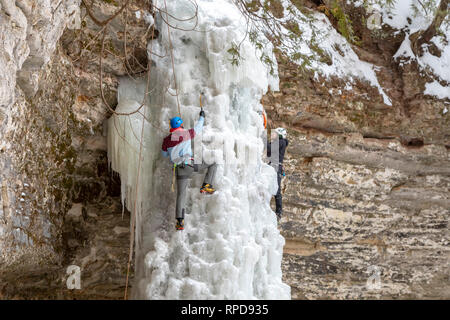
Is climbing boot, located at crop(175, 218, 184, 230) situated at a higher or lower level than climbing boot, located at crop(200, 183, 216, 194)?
lower

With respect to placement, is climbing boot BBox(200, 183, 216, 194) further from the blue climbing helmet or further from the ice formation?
the blue climbing helmet

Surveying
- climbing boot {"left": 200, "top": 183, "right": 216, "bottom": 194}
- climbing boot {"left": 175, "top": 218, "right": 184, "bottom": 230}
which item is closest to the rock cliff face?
climbing boot {"left": 175, "top": 218, "right": 184, "bottom": 230}

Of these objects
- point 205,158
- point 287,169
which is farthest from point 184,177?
point 287,169

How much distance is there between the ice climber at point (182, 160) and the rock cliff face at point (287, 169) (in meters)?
0.97

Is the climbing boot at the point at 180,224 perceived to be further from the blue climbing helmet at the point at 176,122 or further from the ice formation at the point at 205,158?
the blue climbing helmet at the point at 176,122

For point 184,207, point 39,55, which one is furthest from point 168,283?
point 39,55

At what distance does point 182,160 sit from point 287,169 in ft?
9.31

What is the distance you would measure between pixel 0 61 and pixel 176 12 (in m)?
2.71

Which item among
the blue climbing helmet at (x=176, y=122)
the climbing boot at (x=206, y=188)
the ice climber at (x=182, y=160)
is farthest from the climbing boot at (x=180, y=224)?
the blue climbing helmet at (x=176, y=122)

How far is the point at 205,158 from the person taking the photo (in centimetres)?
541

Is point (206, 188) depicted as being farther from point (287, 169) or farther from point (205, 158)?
point (287, 169)

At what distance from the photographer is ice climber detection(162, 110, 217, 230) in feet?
17.4

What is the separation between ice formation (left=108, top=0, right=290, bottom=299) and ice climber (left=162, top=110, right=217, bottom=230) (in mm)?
126

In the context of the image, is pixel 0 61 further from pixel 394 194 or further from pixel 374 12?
pixel 394 194
